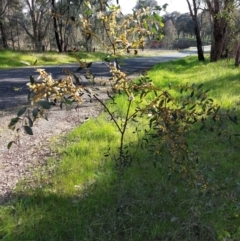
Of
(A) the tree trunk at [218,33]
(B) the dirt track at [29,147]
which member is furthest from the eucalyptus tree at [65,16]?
(A) the tree trunk at [218,33]

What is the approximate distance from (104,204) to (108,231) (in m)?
0.42

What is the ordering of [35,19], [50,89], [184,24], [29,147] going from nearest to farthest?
[50,89] → [29,147] → [35,19] → [184,24]

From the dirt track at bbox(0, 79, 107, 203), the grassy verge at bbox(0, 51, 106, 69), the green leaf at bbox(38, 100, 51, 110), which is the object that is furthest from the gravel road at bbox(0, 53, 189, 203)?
the grassy verge at bbox(0, 51, 106, 69)

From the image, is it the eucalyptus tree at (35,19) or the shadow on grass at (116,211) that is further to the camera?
the eucalyptus tree at (35,19)

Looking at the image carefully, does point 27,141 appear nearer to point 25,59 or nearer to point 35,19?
point 25,59

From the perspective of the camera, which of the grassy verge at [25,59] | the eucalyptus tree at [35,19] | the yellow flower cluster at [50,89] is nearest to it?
the yellow flower cluster at [50,89]

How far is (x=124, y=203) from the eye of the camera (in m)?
2.83

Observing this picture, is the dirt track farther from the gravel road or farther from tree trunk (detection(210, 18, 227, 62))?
tree trunk (detection(210, 18, 227, 62))

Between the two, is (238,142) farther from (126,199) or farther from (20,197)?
(20,197)

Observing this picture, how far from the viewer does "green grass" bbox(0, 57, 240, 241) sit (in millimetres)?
2477

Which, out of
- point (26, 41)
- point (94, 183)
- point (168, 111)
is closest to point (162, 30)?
point (168, 111)

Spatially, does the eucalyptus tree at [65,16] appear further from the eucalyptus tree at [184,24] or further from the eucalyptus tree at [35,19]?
the eucalyptus tree at [184,24]

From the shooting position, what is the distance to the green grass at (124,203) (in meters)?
2.48

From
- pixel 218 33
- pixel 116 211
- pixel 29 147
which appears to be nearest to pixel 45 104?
pixel 116 211
